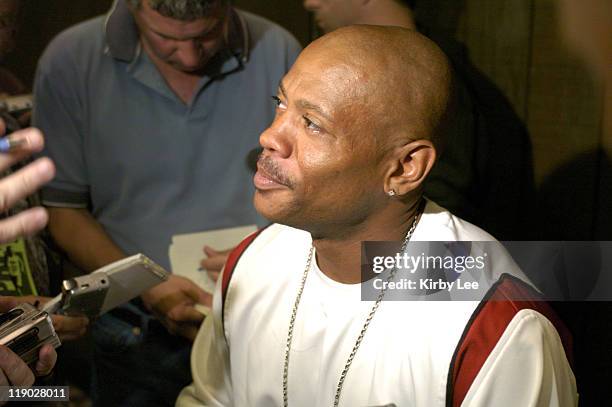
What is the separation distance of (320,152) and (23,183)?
1.42ft

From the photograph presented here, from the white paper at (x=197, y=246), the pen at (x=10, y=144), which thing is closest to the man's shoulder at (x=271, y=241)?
the white paper at (x=197, y=246)

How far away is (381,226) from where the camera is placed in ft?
3.88

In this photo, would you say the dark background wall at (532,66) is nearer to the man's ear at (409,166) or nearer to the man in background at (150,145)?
the man in background at (150,145)

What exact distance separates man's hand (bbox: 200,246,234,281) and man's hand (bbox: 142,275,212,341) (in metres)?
0.04

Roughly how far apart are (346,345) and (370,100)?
41 centimetres

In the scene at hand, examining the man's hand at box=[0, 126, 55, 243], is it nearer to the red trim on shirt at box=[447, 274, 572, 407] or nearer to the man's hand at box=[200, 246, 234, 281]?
the man's hand at box=[200, 246, 234, 281]

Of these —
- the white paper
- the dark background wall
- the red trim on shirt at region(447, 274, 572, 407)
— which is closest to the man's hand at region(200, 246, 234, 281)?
the white paper

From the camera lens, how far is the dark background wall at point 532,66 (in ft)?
4.43

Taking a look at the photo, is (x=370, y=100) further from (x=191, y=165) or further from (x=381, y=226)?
(x=191, y=165)

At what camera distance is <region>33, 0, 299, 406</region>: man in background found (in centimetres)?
144

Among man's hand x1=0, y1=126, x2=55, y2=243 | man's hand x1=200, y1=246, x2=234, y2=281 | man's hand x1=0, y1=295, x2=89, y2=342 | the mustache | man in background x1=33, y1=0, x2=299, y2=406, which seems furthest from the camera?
man's hand x1=200, y1=246, x2=234, y2=281

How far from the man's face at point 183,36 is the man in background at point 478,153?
19 centimetres

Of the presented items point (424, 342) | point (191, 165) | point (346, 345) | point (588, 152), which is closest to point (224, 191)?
point (191, 165)

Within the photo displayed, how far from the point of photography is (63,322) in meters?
1.38
